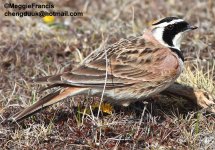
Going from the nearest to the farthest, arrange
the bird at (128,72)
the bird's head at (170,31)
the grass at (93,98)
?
the grass at (93,98)
the bird at (128,72)
the bird's head at (170,31)

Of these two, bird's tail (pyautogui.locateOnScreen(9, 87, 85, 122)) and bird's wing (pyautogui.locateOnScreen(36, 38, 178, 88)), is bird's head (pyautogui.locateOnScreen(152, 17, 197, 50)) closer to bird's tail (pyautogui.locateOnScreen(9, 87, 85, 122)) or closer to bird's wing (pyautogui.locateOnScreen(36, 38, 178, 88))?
bird's wing (pyautogui.locateOnScreen(36, 38, 178, 88))

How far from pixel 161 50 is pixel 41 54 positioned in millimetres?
2409

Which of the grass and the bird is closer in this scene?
the grass

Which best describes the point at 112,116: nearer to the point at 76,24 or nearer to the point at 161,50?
the point at 161,50

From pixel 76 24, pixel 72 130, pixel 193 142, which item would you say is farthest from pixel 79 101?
pixel 76 24

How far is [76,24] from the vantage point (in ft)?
29.6

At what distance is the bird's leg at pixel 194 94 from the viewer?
600 cm

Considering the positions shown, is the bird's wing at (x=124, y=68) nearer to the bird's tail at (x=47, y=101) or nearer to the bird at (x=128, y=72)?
the bird at (x=128, y=72)

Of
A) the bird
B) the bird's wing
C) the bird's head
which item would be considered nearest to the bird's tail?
the bird

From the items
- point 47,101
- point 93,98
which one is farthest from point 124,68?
point 47,101

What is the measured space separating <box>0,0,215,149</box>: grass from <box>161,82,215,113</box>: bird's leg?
0.12 m

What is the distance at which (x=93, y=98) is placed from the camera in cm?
611

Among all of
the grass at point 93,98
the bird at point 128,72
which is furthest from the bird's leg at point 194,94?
the bird at point 128,72

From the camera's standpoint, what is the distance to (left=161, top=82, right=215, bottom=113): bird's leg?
236 inches
